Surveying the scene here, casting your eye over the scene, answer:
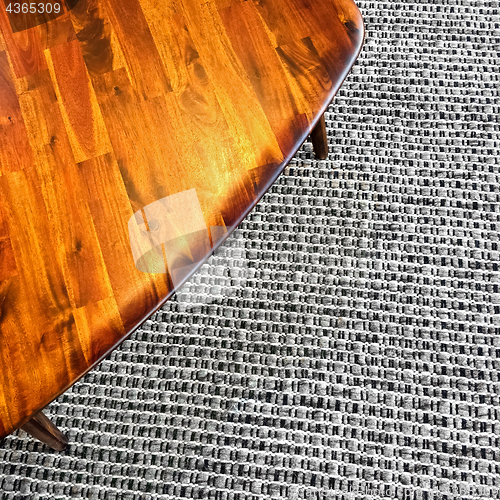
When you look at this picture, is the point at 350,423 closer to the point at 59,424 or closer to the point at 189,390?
the point at 189,390

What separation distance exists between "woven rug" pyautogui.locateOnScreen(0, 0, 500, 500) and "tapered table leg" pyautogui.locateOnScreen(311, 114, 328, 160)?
0.03 metres

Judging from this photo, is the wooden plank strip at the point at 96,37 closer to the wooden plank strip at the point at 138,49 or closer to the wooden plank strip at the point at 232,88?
the wooden plank strip at the point at 138,49

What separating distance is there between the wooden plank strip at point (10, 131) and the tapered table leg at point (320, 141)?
52 cm

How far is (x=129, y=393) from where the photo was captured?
0.85 m

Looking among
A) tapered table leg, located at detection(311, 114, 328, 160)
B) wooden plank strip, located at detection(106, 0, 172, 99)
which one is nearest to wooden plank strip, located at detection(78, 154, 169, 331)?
wooden plank strip, located at detection(106, 0, 172, 99)

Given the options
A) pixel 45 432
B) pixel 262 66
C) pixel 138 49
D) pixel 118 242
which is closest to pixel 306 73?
pixel 262 66

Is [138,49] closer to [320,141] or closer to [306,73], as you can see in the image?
[306,73]

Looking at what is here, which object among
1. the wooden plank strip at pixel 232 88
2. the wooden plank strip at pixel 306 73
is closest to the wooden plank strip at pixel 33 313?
the wooden plank strip at pixel 232 88

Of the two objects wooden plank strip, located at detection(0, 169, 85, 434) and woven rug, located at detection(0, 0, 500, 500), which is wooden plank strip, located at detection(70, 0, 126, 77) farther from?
woven rug, located at detection(0, 0, 500, 500)

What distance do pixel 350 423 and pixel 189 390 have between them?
300 millimetres

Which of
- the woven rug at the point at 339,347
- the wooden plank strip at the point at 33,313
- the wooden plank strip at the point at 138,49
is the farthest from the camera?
the woven rug at the point at 339,347

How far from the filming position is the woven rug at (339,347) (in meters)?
0.81

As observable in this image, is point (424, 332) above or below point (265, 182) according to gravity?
below

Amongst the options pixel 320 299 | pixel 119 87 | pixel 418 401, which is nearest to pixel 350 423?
pixel 418 401
